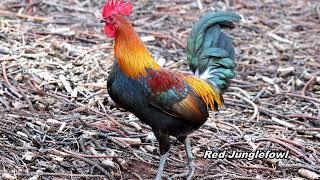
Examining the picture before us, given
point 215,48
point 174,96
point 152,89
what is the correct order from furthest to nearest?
point 215,48
point 174,96
point 152,89

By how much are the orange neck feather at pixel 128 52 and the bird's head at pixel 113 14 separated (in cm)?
3

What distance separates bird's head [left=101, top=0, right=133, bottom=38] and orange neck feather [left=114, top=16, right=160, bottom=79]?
3cm

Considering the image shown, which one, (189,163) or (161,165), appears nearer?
(161,165)

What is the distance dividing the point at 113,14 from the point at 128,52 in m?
0.33

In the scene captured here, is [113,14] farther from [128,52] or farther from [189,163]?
[189,163]

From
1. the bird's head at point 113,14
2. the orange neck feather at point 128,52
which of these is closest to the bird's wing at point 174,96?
the orange neck feather at point 128,52

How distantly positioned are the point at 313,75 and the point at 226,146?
217cm

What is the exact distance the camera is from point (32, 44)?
695 cm

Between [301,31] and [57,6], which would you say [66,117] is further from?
[301,31]

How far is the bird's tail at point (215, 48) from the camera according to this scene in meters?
5.29

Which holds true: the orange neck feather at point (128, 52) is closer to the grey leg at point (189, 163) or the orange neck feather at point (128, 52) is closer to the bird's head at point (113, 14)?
the bird's head at point (113, 14)

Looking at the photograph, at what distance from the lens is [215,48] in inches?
209

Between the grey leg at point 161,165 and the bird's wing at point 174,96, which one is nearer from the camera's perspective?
the bird's wing at point 174,96

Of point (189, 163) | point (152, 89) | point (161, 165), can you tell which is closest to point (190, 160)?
point (189, 163)
